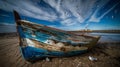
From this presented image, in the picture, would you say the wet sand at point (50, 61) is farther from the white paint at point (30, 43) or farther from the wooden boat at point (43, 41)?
the white paint at point (30, 43)

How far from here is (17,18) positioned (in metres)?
1.22

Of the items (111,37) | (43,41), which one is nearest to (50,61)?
(43,41)

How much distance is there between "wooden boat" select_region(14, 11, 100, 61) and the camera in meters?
1.27

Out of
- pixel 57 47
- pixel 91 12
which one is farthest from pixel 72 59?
pixel 91 12

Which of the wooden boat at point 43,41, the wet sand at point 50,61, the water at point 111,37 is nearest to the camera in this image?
the wooden boat at point 43,41

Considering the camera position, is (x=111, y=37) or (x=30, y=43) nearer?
(x=30, y=43)

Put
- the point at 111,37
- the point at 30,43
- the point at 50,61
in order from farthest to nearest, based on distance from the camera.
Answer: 1. the point at 111,37
2. the point at 50,61
3. the point at 30,43

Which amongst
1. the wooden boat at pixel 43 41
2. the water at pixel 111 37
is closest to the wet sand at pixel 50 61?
the wooden boat at pixel 43 41

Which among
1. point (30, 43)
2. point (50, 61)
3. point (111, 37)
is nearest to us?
point (30, 43)

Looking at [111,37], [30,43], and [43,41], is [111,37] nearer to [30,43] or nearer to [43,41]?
[43,41]

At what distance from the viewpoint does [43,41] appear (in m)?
1.39

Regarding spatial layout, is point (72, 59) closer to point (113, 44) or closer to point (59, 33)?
point (59, 33)

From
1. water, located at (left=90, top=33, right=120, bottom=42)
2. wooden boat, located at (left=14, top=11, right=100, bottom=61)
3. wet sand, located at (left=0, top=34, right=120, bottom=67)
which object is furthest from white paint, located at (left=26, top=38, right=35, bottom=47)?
water, located at (left=90, top=33, right=120, bottom=42)

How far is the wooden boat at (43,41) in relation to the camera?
4.17 feet
